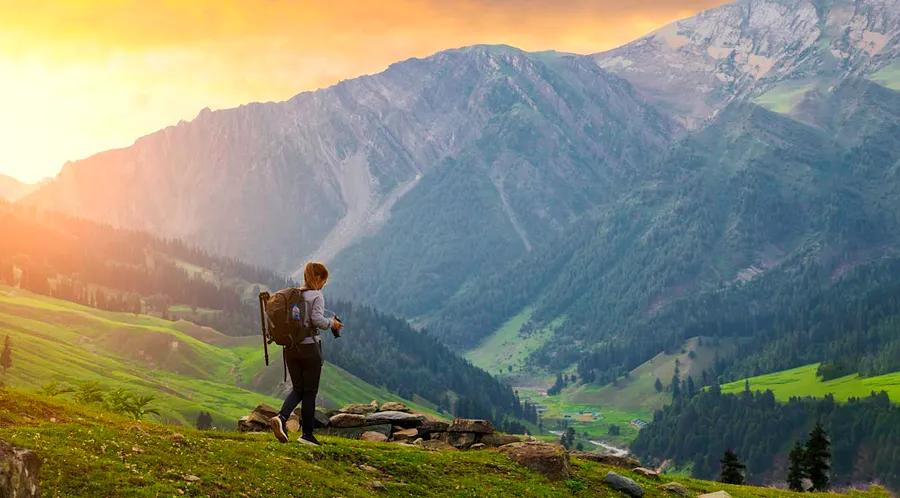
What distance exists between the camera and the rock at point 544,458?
4059 cm

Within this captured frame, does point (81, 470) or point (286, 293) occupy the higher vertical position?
point (286, 293)

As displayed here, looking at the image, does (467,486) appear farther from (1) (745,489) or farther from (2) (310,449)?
(1) (745,489)

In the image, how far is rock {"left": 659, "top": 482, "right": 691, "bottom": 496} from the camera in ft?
147

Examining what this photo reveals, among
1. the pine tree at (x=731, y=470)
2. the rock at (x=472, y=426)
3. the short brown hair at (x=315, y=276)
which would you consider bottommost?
the pine tree at (x=731, y=470)

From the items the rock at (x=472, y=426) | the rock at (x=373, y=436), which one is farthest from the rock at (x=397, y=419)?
the rock at (x=472, y=426)

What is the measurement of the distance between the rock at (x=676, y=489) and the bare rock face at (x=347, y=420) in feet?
56.1

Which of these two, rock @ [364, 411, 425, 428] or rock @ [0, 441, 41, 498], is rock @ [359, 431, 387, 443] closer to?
rock @ [364, 411, 425, 428]

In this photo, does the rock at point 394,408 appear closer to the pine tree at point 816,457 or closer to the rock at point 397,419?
the rock at point 397,419

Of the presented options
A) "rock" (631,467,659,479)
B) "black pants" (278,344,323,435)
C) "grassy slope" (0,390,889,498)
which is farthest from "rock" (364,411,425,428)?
"black pants" (278,344,323,435)

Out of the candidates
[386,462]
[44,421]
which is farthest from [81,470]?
[386,462]

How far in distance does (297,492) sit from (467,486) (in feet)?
28.9

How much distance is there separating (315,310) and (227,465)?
20.2 feet

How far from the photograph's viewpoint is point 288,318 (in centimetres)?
3197

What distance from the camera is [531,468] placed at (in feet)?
133
